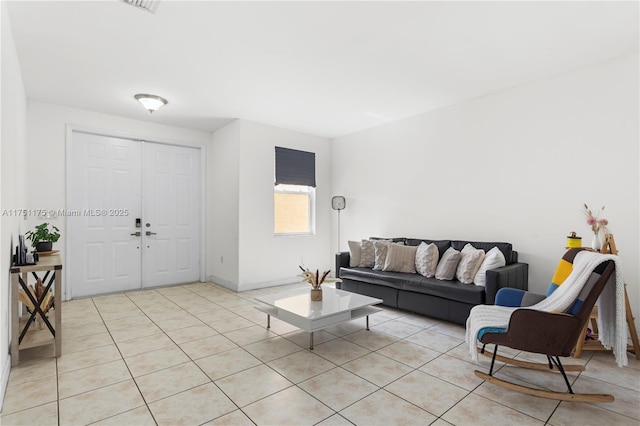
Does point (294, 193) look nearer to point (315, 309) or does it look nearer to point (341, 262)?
point (341, 262)

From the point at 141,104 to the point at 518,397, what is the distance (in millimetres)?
5068

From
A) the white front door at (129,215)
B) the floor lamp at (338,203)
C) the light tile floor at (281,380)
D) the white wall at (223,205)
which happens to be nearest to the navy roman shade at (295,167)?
the floor lamp at (338,203)

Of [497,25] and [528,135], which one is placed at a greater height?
[497,25]

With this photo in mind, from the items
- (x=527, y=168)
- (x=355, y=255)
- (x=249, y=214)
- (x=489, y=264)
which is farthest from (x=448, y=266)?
(x=249, y=214)

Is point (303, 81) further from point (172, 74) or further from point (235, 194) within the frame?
point (235, 194)

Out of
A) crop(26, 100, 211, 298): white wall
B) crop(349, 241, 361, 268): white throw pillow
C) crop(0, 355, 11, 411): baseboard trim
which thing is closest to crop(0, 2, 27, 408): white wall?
crop(0, 355, 11, 411): baseboard trim

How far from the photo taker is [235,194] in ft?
16.8

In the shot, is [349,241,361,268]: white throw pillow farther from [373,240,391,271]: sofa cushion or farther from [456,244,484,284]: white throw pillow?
[456,244,484,284]: white throw pillow

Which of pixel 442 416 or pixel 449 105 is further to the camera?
pixel 449 105

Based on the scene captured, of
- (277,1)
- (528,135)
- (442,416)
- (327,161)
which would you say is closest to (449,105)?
(528,135)

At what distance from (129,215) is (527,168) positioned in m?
5.55

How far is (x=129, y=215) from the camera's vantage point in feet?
16.5

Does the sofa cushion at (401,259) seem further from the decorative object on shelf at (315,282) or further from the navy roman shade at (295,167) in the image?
the navy roman shade at (295,167)

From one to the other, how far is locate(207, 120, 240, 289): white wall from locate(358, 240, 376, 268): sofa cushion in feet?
6.42
